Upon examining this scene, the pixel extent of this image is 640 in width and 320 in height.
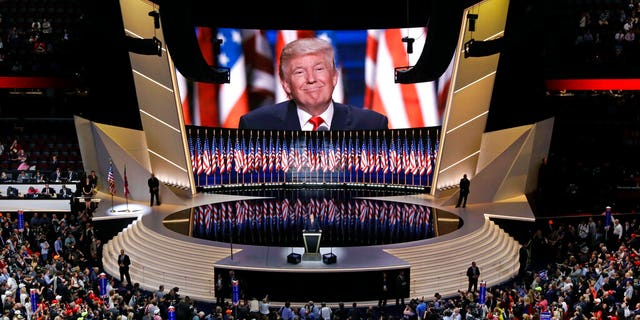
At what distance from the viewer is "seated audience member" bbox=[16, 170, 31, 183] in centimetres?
3238

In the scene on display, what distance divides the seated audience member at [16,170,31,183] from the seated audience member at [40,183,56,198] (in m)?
0.77

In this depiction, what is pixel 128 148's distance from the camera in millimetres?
33656

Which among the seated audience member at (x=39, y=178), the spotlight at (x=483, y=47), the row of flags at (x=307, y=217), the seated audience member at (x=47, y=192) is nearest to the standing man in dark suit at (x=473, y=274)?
the row of flags at (x=307, y=217)

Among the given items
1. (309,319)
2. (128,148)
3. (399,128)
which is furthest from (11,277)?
(399,128)

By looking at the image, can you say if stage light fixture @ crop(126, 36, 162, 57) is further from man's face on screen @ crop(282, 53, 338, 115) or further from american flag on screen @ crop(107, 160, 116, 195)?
man's face on screen @ crop(282, 53, 338, 115)

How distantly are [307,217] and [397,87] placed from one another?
296 inches

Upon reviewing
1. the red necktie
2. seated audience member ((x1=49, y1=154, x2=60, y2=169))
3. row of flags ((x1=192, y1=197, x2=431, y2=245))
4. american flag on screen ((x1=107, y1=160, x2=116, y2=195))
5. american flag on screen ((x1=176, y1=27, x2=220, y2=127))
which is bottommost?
row of flags ((x1=192, y1=197, x2=431, y2=245))

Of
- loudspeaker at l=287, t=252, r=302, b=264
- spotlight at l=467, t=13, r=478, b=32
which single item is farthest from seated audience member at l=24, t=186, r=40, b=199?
spotlight at l=467, t=13, r=478, b=32

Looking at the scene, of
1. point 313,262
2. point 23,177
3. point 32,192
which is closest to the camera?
point 313,262

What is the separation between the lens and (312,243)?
964 inches

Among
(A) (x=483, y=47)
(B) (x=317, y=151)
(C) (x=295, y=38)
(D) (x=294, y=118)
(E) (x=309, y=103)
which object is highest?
(C) (x=295, y=38)

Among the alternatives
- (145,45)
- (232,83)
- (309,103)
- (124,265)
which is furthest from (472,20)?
(124,265)

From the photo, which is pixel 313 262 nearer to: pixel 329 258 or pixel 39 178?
pixel 329 258

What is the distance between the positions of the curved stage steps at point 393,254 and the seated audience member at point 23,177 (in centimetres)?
596
